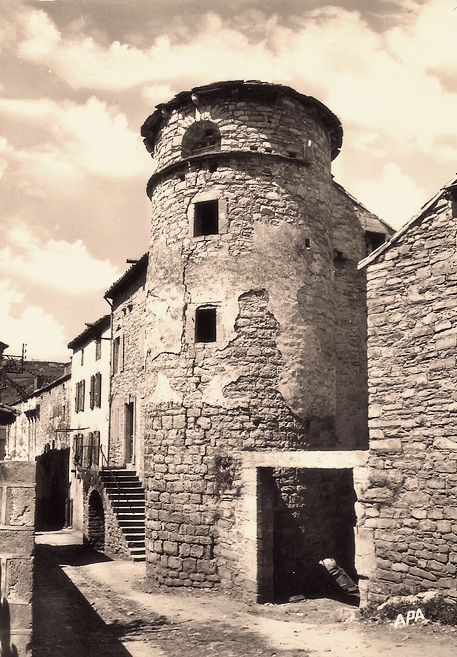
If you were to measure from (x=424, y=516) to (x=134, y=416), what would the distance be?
11.2 metres

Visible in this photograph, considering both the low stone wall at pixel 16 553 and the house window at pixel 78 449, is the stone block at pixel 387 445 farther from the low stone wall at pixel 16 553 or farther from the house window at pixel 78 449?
the house window at pixel 78 449

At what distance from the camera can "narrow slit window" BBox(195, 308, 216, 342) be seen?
12688 mm

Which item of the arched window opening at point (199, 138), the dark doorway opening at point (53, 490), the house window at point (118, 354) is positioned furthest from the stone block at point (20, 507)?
the dark doorway opening at point (53, 490)

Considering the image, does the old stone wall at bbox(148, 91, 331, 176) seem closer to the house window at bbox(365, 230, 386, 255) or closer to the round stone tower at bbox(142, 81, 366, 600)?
the round stone tower at bbox(142, 81, 366, 600)

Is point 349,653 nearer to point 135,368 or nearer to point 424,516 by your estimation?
point 424,516

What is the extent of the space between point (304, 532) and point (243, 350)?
368cm

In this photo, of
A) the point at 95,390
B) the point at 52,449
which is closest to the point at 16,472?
the point at 95,390

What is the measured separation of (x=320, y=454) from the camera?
1042 cm

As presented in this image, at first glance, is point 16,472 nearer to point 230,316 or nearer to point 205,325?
point 230,316

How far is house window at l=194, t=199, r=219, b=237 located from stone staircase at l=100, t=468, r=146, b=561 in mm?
7773

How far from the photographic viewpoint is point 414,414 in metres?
8.98

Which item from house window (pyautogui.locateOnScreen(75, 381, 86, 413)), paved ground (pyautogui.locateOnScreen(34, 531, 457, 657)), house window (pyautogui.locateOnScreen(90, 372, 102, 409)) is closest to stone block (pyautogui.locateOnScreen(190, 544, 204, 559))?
paved ground (pyautogui.locateOnScreen(34, 531, 457, 657))

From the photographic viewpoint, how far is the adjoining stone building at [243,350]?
1186 cm

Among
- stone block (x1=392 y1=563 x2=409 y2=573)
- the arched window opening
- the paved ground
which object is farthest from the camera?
the arched window opening
